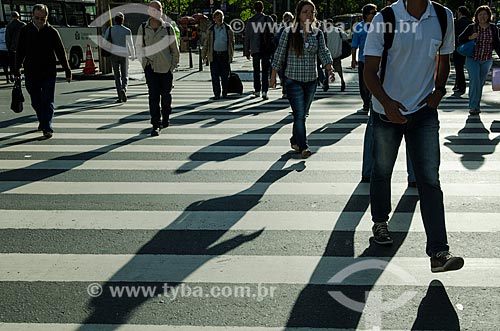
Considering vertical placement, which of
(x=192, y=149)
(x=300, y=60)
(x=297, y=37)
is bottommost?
(x=192, y=149)

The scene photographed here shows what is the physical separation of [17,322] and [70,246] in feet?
4.03

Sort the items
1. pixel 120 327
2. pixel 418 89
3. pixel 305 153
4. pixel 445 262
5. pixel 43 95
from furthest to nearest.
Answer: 1. pixel 43 95
2. pixel 305 153
3. pixel 418 89
4. pixel 445 262
5. pixel 120 327

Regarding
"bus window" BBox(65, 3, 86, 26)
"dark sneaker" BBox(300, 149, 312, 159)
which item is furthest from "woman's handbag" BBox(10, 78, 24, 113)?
"bus window" BBox(65, 3, 86, 26)

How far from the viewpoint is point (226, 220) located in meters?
5.27

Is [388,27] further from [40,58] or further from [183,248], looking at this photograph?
[40,58]

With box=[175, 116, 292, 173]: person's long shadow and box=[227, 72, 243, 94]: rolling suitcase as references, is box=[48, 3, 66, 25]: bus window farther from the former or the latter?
box=[175, 116, 292, 173]: person's long shadow

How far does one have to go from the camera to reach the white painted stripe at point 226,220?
5.05 meters

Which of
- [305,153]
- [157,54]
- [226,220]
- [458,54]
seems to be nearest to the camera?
[226,220]

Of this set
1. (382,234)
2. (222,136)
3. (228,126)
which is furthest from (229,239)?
(228,126)

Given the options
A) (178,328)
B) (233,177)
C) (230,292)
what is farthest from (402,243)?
(233,177)

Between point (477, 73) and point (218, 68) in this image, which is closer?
point (477, 73)

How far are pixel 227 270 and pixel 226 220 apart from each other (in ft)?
3.70

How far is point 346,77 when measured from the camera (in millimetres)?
20125

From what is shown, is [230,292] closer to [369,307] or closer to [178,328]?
[178,328]
